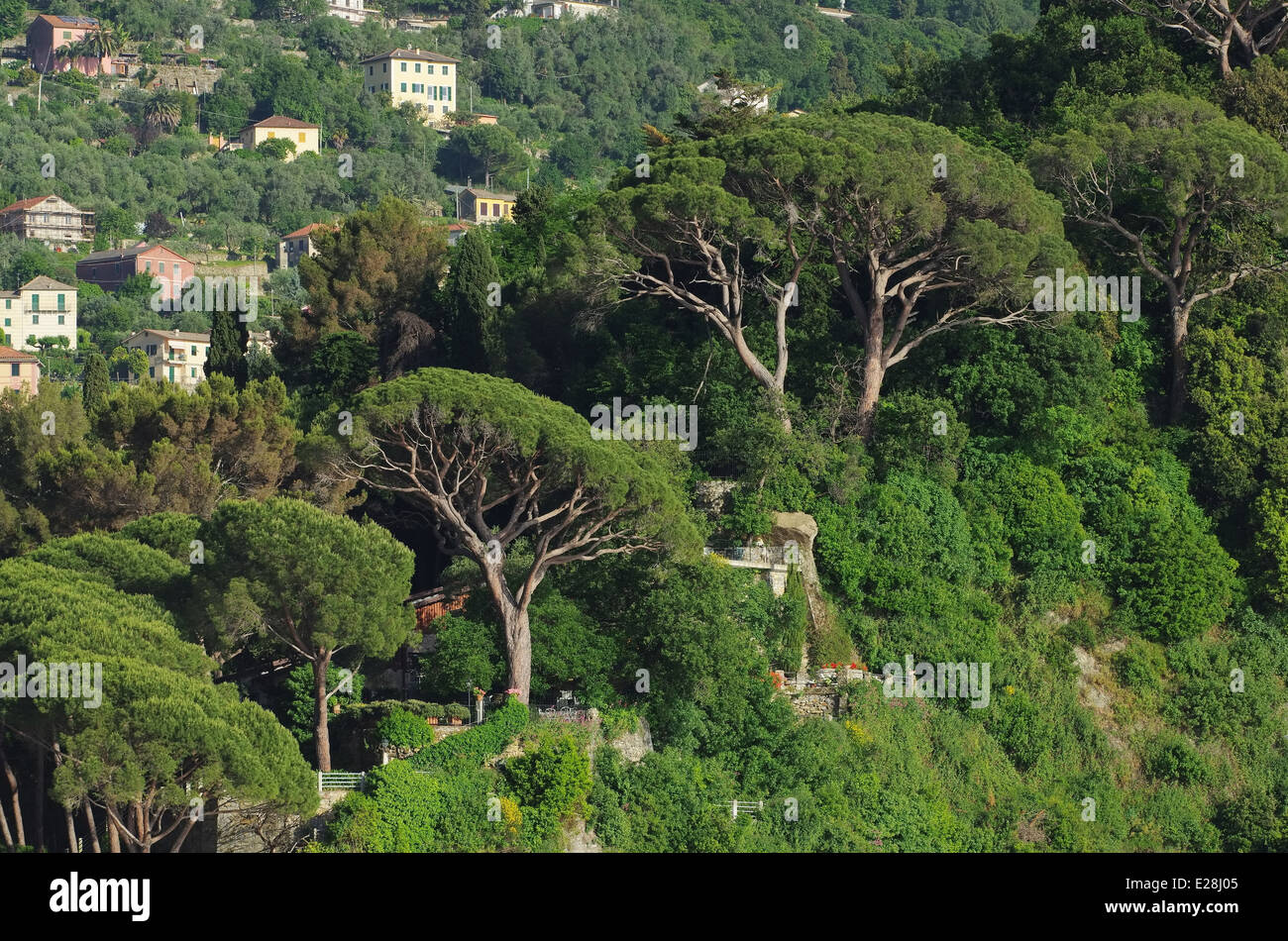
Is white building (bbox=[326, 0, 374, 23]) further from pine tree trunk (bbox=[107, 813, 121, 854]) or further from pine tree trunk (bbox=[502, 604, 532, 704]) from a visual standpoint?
pine tree trunk (bbox=[107, 813, 121, 854])

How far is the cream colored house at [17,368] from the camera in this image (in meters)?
115

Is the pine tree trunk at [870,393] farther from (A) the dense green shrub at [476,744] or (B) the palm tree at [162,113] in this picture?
A: (B) the palm tree at [162,113]

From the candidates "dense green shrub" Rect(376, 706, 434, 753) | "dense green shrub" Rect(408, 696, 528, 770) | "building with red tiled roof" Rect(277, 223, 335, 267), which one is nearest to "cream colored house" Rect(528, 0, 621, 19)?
"building with red tiled roof" Rect(277, 223, 335, 267)

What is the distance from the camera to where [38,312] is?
135 meters

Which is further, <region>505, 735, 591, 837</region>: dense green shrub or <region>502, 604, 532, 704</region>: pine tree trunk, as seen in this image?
<region>502, 604, 532, 704</region>: pine tree trunk

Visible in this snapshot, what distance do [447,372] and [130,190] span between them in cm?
11828

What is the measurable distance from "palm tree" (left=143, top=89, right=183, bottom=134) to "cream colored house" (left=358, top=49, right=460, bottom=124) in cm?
1554

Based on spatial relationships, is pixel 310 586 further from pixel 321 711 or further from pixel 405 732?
pixel 405 732

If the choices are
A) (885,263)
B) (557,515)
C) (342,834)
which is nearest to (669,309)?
(885,263)

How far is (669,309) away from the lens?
5538 centimetres

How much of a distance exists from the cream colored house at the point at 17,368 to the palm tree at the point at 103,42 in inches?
2665

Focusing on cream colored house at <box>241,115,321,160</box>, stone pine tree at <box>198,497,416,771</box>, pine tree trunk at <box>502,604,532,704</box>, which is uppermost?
cream colored house at <box>241,115,321,160</box>

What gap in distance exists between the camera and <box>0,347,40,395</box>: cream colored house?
376 ft

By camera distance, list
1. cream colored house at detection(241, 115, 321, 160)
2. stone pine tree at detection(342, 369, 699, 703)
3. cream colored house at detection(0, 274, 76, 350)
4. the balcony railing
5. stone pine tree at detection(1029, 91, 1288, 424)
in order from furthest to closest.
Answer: cream colored house at detection(241, 115, 321, 160), cream colored house at detection(0, 274, 76, 350), stone pine tree at detection(1029, 91, 1288, 424), the balcony railing, stone pine tree at detection(342, 369, 699, 703)
